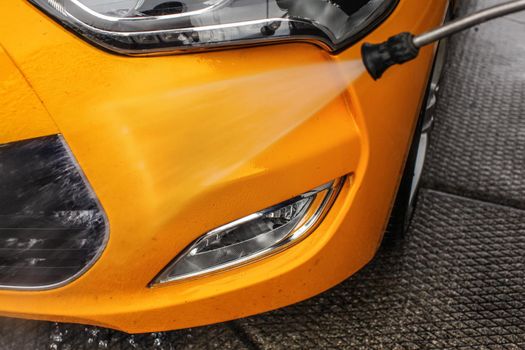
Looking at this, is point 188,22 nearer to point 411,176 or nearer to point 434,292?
point 411,176

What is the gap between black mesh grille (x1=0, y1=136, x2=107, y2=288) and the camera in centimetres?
115

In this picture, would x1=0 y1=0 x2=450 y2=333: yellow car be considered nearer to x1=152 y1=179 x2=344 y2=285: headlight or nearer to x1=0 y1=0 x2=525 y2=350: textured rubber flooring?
x1=152 y1=179 x2=344 y2=285: headlight

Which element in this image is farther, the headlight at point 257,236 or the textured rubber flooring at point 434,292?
the textured rubber flooring at point 434,292

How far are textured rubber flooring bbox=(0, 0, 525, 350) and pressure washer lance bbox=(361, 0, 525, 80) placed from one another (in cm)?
96

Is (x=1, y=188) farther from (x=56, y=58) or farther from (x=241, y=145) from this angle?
(x=241, y=145)

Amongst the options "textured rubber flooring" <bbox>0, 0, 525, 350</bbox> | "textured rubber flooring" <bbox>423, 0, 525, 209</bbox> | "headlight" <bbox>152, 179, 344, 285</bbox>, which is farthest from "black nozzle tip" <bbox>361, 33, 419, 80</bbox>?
"textured rubber flooring" <bbox>423, 0, 525, 209</bbox>

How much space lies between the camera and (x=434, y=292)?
186cm

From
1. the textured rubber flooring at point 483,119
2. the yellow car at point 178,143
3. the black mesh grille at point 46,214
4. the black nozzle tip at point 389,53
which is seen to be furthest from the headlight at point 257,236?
the textured rubber flooring at point 483,119

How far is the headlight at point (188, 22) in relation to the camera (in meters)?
1.13

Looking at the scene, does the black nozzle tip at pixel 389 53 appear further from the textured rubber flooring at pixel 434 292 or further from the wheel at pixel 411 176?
the textured rubber flooring at pixel 434 292

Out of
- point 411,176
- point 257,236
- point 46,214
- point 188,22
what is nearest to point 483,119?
point 411,176

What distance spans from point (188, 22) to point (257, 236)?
19.8 inches

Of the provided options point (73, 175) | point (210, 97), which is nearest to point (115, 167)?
point (73, 175)

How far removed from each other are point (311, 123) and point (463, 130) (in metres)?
1.63
